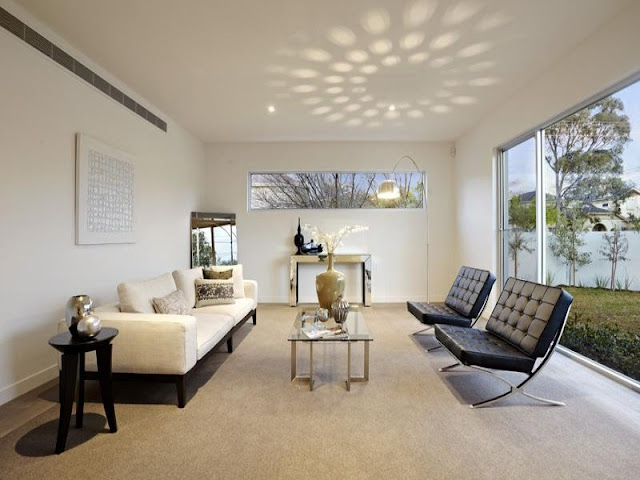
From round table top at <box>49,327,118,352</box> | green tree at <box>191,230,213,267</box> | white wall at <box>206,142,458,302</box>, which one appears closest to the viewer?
round table top at <box>49,327,118,352</box>

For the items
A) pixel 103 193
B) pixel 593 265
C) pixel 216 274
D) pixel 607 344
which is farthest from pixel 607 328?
pixel 103 193

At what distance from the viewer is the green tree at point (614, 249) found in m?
2.95

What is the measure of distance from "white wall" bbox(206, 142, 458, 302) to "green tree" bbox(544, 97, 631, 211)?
2583mm

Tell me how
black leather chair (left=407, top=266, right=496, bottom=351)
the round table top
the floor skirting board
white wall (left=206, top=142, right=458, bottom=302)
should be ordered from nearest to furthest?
the round table top, the floor skirting board, black leather chair (left=407, top=266, right=496, bottom=351), white wall (left=206, top=142, right=458, bottom=302)

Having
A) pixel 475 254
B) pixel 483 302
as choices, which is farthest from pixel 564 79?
pixel 475 254

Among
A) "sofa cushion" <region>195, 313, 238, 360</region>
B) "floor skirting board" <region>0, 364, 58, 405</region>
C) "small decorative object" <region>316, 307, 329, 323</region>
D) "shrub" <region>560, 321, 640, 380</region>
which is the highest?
"small decorative object" <region>316, 307, 329, 323</region>

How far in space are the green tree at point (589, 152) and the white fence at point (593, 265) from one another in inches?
14.8

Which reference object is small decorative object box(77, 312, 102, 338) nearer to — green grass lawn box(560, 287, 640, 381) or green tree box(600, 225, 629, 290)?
green grass lawn box(560, 287, 640, 381)

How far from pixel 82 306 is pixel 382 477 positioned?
1972 millimetres

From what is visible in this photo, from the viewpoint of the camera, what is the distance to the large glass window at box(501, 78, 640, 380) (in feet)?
9.43

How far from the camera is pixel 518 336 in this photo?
277 cm

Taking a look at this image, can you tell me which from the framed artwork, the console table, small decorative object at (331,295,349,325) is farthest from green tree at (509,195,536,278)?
the framed artwork

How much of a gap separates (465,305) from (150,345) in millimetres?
3205

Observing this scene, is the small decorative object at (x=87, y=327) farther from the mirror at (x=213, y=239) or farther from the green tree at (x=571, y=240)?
the green tree at (x=571, y=240)
